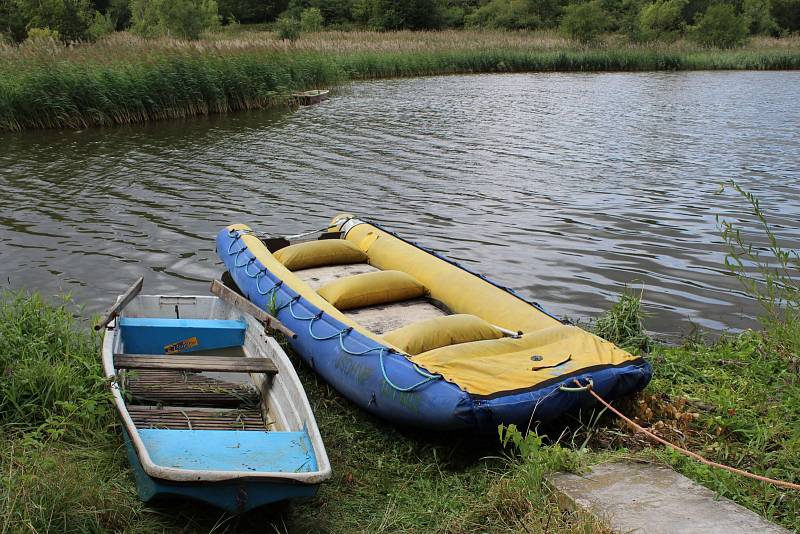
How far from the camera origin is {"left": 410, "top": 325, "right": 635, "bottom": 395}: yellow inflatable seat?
4.45 meters

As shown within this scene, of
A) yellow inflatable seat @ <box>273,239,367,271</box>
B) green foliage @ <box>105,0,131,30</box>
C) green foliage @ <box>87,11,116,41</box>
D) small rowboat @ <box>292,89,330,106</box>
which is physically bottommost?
yellow inflatable seat @ <box>273,239,367,271</box>

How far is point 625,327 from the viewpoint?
5996 millimetres

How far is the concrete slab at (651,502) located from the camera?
3273 millimetres

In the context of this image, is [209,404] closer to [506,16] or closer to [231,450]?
[231,450]

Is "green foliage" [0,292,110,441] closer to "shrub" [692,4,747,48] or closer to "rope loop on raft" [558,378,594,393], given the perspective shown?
"rope loop on raft" [558,378,594,393]

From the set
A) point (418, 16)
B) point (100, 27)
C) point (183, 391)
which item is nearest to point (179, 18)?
point (100, 27)

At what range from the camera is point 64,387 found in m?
4.49

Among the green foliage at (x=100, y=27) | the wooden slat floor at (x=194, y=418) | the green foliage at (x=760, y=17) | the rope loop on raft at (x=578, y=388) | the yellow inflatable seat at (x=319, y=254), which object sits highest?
the green foliage at (x=100, y=27)

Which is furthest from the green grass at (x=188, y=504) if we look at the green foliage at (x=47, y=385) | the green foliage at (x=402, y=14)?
the green foliage at (x=402, y=14)

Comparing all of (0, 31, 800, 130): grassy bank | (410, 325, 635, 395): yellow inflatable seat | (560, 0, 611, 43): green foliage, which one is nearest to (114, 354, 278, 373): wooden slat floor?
(410, 325, 635, 395): yellow inflatable seat

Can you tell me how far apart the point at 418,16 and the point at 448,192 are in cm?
5159

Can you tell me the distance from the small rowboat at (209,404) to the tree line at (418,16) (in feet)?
99.2

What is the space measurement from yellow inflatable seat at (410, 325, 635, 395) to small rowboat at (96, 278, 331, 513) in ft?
3.11

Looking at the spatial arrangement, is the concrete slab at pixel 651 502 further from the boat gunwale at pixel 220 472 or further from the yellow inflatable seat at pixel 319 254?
the yellow inflatable seat at pixel 319 254
